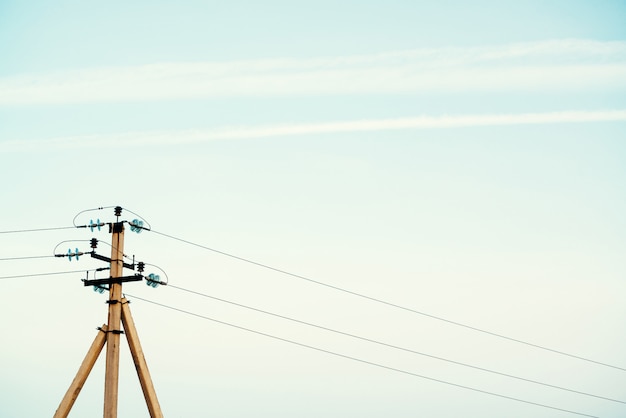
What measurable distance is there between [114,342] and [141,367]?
107cm

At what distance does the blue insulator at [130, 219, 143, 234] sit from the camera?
30.5 metres

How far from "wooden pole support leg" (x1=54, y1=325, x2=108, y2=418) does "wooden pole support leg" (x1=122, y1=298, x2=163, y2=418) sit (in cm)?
66

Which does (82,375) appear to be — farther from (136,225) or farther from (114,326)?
(136,225)

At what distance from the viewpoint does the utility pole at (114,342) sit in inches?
1125

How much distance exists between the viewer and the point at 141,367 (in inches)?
1158

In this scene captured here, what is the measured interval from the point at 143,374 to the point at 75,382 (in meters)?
1.91

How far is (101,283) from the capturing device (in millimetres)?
29828

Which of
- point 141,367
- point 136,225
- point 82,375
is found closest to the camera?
point 82,375

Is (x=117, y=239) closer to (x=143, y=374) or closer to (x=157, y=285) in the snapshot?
(x=157, y=285)

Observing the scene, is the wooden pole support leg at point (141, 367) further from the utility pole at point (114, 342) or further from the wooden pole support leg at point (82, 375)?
the wooden pole support leg at point (82, 375)

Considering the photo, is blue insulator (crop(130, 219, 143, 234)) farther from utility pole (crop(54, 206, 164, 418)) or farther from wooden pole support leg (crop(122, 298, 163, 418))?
wooden pole support leg (crop(122, 298, 163, 418))

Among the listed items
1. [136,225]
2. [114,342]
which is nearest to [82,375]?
[114,342]

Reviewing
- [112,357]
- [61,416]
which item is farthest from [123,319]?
[61,416]

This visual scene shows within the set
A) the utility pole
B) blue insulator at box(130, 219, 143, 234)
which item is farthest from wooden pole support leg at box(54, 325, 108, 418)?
blue insulator at box(130, 219, 143, 234)
